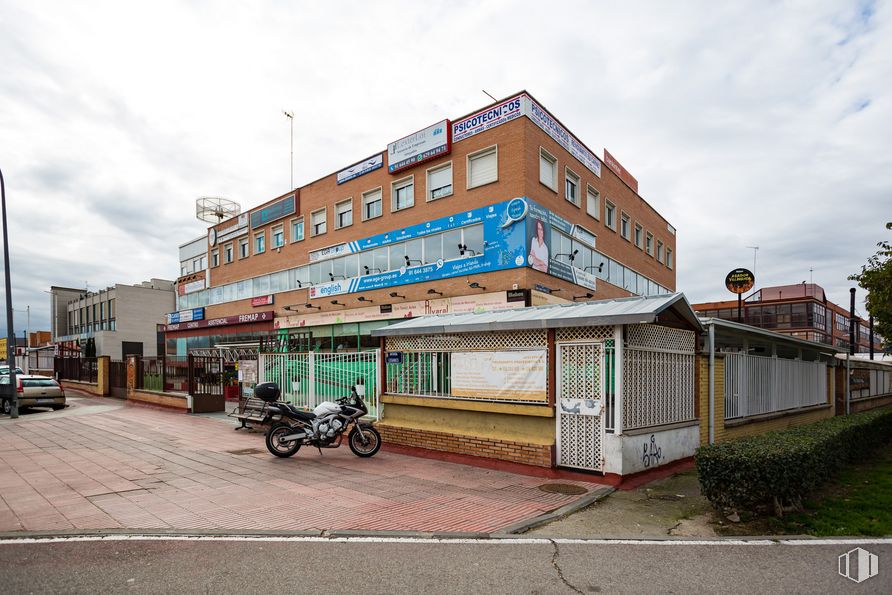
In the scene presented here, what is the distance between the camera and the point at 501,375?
363 inches

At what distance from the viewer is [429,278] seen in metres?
23.2

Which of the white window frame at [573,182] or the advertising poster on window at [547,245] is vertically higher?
the white window frame at [573,182]

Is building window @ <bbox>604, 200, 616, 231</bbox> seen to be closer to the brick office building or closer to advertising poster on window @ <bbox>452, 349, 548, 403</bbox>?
the brick office building

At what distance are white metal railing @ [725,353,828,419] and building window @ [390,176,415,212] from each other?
15878 millimetres

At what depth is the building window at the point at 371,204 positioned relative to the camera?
26.5 metres

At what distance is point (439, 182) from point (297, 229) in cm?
1134

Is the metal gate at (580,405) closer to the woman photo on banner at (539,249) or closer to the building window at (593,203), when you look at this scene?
the woman photo on banner at (539,249)

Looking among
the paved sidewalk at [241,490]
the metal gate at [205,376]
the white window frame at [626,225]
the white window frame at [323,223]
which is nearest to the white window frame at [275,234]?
the white window frame at [323,223]

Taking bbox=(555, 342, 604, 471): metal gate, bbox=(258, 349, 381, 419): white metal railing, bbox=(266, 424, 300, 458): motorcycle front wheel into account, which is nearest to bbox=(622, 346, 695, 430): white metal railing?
bbox=(555, 342, 604, 471): metal gate

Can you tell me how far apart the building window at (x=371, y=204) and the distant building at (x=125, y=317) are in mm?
35883

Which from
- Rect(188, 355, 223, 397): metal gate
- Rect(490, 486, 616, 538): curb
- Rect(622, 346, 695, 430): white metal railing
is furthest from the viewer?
Rect(188, 355, 223, 397): metal gate

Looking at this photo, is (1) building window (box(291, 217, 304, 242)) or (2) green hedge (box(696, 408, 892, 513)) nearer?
(2) green hedge (box(696, 408, 892, 513))

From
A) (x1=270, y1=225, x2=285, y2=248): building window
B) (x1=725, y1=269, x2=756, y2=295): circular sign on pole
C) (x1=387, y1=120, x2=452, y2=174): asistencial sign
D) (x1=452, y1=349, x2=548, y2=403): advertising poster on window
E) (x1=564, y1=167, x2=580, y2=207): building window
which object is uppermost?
(x1=387, y1=120, x2=452, y2=174): asistencial sign

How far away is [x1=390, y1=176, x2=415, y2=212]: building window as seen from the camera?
24.8 m
